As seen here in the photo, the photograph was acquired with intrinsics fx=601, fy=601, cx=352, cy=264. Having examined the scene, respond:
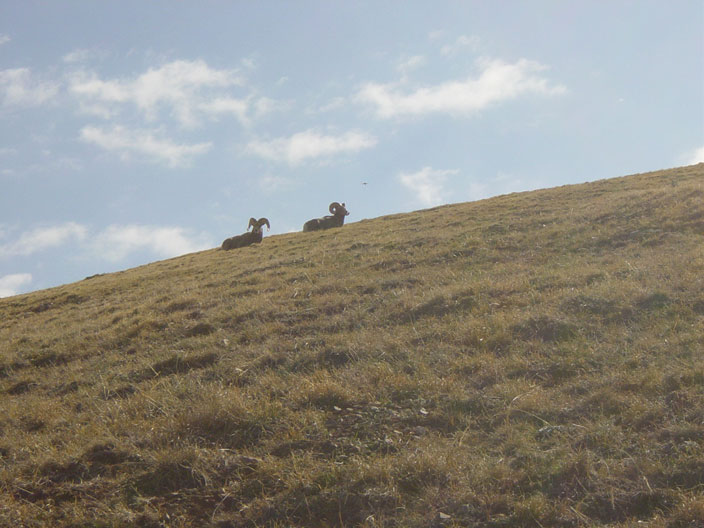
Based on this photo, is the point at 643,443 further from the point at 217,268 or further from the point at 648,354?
the point at 217,268

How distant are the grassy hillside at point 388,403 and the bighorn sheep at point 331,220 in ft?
63.9

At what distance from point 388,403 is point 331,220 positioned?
91.9 feet

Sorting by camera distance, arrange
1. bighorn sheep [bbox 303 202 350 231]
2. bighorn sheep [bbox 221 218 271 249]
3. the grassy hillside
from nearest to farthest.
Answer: the grassy hillside
bighorn sheep [bbox 221 218 271 249]
bighorn sheep [bbox 303 202 350 231]

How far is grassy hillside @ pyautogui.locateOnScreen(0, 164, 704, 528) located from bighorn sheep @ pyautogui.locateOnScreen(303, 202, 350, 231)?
19.5 meters

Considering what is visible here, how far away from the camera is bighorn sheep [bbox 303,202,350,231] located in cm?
3378

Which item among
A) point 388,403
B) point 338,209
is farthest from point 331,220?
A: point 388,403

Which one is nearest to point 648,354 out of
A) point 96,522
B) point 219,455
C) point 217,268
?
point 219,455

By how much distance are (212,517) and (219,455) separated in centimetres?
94

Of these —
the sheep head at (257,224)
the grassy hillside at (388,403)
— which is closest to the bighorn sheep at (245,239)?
the sheep head at (257,224)

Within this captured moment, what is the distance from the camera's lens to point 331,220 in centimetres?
3481

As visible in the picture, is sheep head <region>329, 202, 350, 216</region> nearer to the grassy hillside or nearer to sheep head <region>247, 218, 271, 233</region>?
sheep head <region>247, 218, 271, 233</region>

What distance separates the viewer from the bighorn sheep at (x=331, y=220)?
33.8 metres

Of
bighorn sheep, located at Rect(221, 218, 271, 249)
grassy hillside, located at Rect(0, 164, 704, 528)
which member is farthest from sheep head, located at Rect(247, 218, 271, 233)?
grassy hillside, located at Rect(0, 164, 704, 528)

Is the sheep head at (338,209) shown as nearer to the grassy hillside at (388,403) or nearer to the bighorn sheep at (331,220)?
the bighorn sheep at (331,220)
